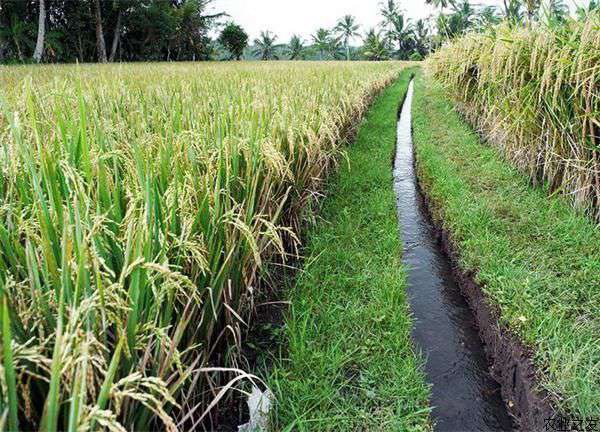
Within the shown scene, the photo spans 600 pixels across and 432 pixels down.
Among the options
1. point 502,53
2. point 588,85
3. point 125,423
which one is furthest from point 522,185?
point 125,423

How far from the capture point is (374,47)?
46500 mm

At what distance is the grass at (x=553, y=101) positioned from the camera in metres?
3.36

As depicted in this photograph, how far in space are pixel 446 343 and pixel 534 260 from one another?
88 cm

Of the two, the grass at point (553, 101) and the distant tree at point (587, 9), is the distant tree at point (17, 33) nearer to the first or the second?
the grass at point (553, 101)

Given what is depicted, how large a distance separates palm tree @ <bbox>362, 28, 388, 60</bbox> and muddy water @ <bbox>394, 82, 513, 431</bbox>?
45826 millimetres

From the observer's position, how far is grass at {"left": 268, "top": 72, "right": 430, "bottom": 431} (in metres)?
1.93

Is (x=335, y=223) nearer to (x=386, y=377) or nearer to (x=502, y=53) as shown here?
(x=386, y=377)

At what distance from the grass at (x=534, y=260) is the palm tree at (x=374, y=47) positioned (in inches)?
1754

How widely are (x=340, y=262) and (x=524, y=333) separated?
51.0 inches

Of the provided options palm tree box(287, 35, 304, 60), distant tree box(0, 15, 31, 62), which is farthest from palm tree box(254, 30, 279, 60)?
distant tree box(0, 15, 31, 62)

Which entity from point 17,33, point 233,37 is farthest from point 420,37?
point 17,33

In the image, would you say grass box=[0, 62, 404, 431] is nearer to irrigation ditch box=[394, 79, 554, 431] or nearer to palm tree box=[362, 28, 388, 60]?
irrigation ditch box=[394, 79, 554, 431]

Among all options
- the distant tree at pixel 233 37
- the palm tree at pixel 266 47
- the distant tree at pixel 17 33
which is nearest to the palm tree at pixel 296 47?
the palm tree at pixel 266 47

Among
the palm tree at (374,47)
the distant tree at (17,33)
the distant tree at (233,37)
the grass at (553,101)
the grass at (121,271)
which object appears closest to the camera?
the grass at (121,271)
